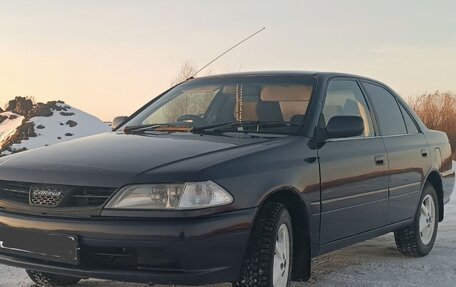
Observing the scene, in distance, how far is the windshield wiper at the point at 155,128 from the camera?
427cm

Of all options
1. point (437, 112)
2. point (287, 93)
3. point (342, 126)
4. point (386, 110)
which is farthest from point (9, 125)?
point (342, 126)

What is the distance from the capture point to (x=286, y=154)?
3.78 metres

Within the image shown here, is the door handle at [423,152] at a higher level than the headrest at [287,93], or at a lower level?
lower

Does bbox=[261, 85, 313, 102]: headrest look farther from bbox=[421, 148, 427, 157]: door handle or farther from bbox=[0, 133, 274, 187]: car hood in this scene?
bbox=[421, 148, 427, 157]: door handle

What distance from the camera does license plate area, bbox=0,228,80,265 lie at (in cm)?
315

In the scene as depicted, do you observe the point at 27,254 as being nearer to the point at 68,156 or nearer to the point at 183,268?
the point at 68,156

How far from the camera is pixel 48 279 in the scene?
167 inches

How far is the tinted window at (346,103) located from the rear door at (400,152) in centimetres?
19

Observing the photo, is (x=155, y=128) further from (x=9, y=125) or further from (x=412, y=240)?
(x=9, y=125)

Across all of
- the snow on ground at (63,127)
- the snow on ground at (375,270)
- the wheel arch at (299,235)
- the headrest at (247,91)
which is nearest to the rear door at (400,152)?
the snow on ground at (375,270)

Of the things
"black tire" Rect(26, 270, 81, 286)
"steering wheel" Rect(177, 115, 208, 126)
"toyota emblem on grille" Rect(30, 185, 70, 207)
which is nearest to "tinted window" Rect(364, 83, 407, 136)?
"steering wheel" Rect(177, 115, 208, 126)

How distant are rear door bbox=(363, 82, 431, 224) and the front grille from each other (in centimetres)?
267

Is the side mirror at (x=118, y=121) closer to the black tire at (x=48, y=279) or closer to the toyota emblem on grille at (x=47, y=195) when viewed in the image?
the black tire at (x=48, y=279)

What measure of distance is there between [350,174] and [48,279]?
223 cm
